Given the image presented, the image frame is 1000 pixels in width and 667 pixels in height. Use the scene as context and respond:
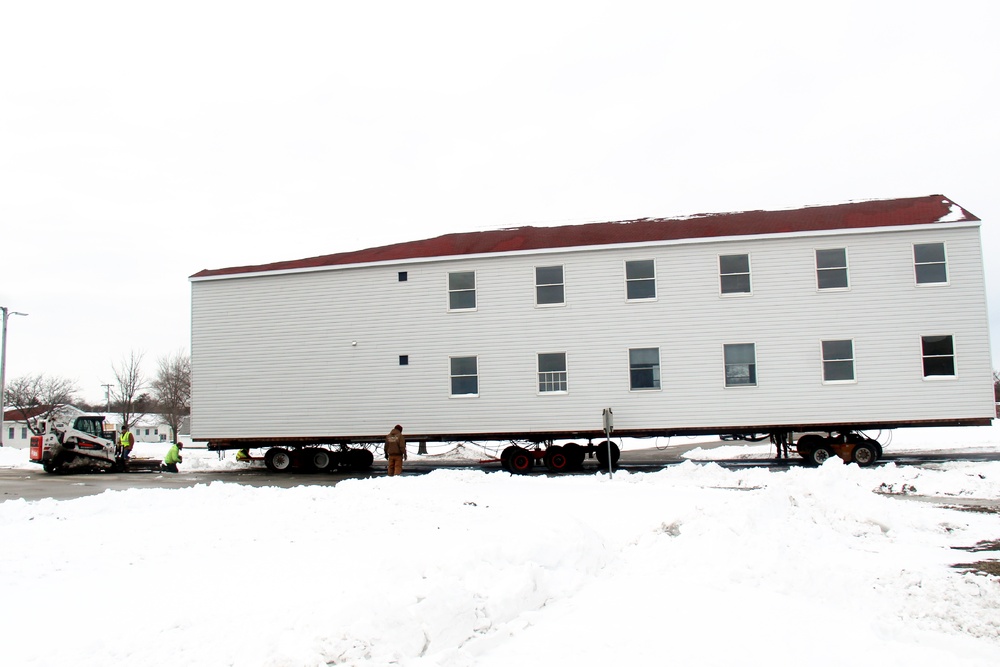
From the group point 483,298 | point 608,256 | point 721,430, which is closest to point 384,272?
point 483,298

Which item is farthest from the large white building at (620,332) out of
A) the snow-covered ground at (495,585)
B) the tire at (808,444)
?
the snow-covered ground at (495,585)

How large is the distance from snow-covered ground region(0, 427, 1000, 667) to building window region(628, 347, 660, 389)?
10603mm

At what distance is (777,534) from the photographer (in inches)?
406

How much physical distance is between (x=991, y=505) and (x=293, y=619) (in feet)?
47.5

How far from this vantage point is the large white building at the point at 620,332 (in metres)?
22.8

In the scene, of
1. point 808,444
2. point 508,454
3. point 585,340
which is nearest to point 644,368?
point 585,340

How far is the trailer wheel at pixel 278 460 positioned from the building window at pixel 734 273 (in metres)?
14.9

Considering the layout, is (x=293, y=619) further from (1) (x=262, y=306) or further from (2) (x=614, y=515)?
(1) (x=262, y=306)

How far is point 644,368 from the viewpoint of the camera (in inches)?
941

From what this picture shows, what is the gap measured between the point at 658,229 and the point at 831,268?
5189 millimetres

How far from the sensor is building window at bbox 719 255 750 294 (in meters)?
23.8

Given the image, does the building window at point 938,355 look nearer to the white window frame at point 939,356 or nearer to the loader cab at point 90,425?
the white window frame at point 939,356

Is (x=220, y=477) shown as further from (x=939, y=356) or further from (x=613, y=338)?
(x=939, y=356)

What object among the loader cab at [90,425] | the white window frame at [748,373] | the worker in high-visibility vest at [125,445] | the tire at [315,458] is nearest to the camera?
the white window frame at [748,373]
